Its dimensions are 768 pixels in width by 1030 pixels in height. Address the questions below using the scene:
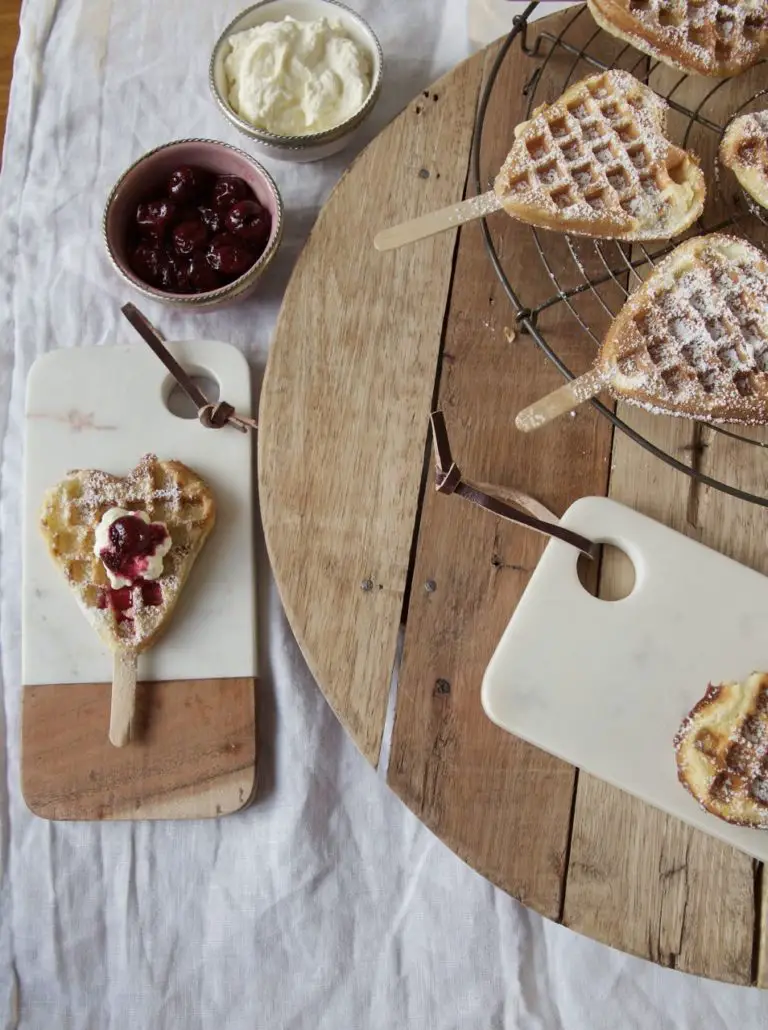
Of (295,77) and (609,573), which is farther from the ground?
(295,77)

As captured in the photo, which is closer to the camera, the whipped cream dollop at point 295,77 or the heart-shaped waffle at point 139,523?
the heart-shaped waffle at point 139,523

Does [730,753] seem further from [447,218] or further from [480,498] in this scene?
[447,218]

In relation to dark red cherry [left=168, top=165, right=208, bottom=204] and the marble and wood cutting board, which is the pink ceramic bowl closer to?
dark red cherry [left=168, top=165, right=208, bottom=204]

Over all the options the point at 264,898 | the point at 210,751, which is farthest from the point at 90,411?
the point at 264,898

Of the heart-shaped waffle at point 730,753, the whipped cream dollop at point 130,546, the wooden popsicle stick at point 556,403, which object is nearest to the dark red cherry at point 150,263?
the whipped cream dollop at point 130,546

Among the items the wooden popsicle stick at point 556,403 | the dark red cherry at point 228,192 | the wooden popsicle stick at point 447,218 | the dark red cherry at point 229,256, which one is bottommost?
the wooden popsicle stick at point 556,403

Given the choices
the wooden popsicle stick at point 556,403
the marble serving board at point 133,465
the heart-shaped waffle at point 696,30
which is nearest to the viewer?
the wooden popsicle stick at point 556,403

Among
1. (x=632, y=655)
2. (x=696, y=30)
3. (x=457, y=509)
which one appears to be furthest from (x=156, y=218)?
(x=632, y=655)

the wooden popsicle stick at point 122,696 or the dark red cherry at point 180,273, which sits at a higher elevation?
the dark red cherry at point 180,273

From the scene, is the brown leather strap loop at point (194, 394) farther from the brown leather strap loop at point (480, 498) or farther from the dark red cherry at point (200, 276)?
the brown leather strap loop at point (480, 498)
